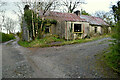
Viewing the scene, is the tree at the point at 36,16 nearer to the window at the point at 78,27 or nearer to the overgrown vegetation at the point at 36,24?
the overgrown vegetation at the point at 36,24

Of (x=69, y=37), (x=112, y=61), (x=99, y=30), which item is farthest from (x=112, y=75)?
(x=99, y=30)

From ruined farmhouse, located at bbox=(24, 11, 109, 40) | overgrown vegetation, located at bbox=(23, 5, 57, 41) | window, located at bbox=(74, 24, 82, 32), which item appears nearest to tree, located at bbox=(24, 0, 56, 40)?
overgrown vegetation, located at bbox=(23, 5, 57, 41)

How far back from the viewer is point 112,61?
11.5 ft

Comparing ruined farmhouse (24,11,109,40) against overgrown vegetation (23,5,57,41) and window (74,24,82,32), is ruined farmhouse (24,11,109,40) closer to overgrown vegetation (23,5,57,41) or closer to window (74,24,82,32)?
window (74,24,82,32)

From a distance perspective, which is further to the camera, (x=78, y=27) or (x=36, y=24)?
(x=78, y=27)

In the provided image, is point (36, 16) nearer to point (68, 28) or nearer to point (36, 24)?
point (36, 24)

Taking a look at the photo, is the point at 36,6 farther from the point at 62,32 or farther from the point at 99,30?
the point at 99,30

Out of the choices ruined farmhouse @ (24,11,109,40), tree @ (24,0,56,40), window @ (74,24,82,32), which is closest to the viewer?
tree @ (24,0,56,40)

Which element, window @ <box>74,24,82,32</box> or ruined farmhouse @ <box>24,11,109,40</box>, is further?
window @ <box>74,24,82,32</box>

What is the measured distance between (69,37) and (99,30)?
914cm

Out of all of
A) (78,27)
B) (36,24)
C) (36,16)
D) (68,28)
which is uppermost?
(36,16)

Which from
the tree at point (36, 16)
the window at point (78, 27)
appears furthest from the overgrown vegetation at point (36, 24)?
the window at point (78, 27)

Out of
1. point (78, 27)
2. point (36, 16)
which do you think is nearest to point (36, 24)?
point (36, 16)

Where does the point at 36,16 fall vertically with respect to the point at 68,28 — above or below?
above
